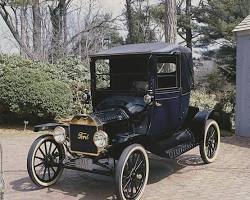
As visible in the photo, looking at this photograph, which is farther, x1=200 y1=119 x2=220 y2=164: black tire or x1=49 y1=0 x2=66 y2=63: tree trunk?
x1=49 y1=0 x2=66 y2=63: tree trunk

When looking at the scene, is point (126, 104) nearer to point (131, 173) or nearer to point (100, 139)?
point (100, 139)

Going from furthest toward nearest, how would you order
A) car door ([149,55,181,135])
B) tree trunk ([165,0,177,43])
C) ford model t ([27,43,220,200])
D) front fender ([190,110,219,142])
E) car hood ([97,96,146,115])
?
tree trunk ([165,0,177,43]), front fender ([190,110,219,142]), car door ([149,55,181,135]), car hood ([97,96,146,115]), ford model t ([27,43,220,200])

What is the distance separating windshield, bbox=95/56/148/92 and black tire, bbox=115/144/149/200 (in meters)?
1.31

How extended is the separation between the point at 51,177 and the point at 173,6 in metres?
8.36

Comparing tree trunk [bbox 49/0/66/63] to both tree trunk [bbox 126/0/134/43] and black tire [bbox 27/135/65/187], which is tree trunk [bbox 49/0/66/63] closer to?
tree trunk [bbox 126/0/134/43]

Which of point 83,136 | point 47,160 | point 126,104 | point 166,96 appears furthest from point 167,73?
point 47,160

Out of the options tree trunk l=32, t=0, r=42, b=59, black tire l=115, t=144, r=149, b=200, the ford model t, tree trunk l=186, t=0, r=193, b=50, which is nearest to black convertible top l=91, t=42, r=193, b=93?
the ford model t

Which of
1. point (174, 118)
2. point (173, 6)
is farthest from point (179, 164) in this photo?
point (173, 6)

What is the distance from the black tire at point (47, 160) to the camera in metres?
6.50

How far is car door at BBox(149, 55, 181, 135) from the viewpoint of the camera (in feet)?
22.2

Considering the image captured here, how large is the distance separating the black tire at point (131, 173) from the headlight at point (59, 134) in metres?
1.17

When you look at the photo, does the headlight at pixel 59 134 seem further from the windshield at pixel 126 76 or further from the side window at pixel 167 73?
the side window at pixel 167 73

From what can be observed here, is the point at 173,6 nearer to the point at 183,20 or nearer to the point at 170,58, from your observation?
the point at 170,58

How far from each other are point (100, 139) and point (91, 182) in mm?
1381
